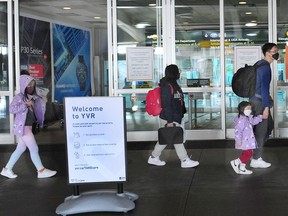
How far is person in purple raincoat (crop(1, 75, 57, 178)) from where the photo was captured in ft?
22.1

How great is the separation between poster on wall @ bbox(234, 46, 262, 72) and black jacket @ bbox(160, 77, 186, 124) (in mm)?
2606

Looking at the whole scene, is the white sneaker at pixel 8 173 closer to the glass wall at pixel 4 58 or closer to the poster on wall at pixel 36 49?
the glass wall at pixel 4 58

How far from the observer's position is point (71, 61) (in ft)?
53.4

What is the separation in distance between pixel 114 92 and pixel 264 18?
11.0ft

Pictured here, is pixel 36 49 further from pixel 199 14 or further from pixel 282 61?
pixel 282 61

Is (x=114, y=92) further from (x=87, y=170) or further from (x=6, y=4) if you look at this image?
(x=87, y=170)

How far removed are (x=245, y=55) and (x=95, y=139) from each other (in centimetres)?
518

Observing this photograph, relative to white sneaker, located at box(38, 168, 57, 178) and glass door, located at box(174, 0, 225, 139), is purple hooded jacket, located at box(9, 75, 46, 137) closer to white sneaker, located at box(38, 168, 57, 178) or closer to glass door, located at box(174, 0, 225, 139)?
white sneaker, located at box(38, 168, 57, 178)

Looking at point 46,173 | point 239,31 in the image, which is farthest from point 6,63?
point 239,31

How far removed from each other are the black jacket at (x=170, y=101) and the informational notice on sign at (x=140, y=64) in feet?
7.31

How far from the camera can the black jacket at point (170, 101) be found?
7.14 metres

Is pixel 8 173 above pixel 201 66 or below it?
below

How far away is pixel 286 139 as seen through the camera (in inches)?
363

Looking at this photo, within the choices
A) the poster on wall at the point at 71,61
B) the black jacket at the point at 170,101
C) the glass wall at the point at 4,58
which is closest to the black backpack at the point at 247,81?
the black jacket at the point at 170,101
